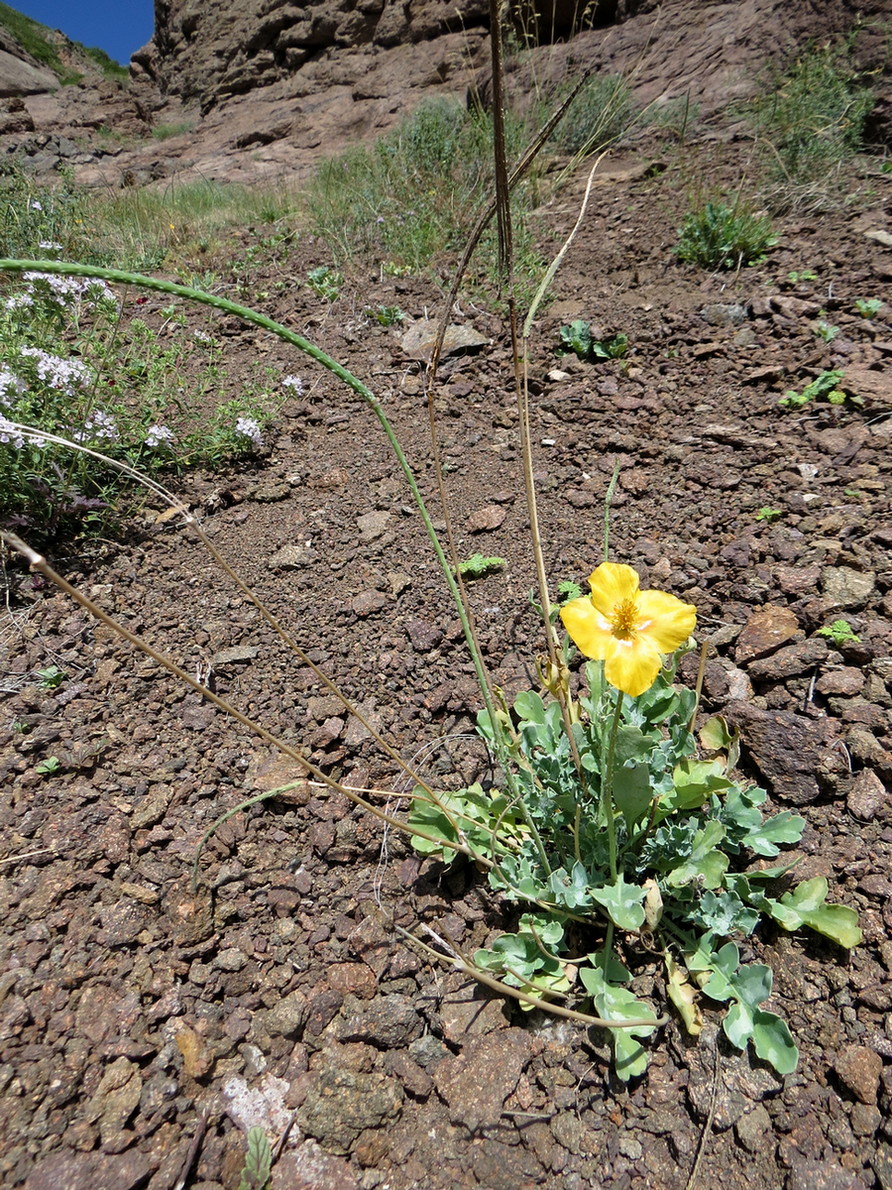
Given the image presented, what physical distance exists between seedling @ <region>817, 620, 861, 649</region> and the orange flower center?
3.33ft

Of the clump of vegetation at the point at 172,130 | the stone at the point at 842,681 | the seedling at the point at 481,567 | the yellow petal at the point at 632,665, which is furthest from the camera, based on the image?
the clump of vegetation at the point at 172,130

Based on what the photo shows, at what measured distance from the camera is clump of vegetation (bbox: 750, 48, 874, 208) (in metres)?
3.62

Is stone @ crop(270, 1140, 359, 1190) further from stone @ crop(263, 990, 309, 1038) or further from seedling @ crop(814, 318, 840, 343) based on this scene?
seedling @ crop(814, 318, 840, 343)

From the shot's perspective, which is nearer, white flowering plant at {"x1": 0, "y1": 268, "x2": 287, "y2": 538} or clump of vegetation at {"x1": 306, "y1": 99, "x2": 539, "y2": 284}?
white flowering plant at {"x1": 0, "y1": 268, "x2": 287, "y2": 538}

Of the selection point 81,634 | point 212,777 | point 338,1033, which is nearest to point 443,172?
point 81,634

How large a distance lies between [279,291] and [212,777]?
341 centimetres

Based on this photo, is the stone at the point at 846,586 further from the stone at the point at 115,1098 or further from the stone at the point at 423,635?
the stone at the point at 115,1098

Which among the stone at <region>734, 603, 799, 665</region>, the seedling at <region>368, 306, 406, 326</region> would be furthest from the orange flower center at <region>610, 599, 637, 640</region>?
the seedling at <region>368, 306, 406, 326</region>

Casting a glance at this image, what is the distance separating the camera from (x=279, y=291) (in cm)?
414

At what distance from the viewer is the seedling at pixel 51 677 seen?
198cm

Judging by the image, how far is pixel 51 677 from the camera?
1995 mm

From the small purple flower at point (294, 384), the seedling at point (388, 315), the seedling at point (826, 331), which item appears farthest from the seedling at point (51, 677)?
the seedling at point (826, 331)

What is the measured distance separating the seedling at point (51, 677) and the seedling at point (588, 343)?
253cm

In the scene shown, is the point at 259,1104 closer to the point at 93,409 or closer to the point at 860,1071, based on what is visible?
the point at 860,1071
